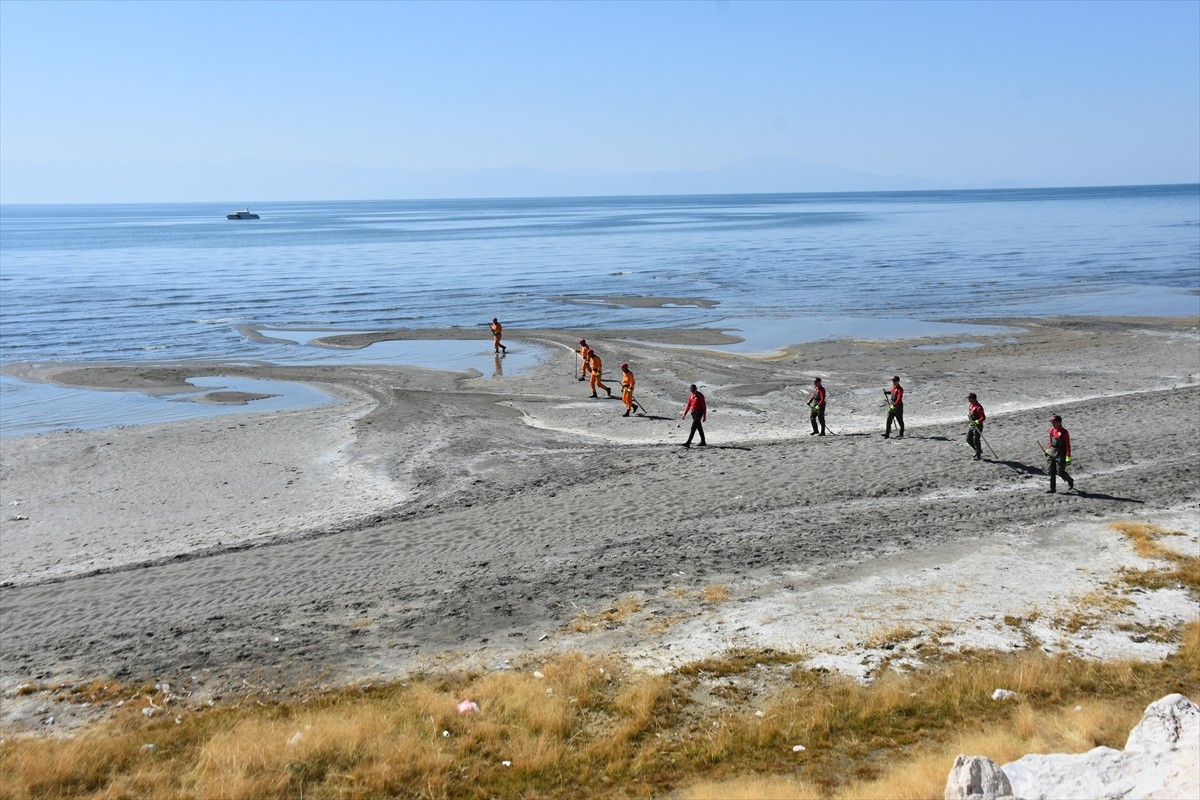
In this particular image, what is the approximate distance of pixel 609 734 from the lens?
10.3 m

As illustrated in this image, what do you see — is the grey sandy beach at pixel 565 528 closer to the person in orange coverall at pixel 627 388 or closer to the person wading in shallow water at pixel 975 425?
the person wading in shallow water at pixel 975 425

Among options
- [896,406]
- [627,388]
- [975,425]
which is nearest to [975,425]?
[975,425]

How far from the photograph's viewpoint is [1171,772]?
6.98m

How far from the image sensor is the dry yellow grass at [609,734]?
9.32 metres

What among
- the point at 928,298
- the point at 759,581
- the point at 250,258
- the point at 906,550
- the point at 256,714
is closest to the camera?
the point at 256,714

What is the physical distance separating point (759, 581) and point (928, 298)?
144 ft

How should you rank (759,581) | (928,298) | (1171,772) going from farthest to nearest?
(928,298), (759,581), (1171,772)

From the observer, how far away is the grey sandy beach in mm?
13266

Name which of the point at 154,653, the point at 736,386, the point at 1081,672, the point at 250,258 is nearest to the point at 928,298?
the point at 736,386

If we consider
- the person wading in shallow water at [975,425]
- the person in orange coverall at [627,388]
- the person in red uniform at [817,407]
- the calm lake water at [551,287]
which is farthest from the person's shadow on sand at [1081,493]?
the calm lake water at [551,287]

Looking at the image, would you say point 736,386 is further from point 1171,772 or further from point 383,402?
point 1171,772

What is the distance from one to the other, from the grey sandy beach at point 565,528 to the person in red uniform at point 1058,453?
0.34 metres

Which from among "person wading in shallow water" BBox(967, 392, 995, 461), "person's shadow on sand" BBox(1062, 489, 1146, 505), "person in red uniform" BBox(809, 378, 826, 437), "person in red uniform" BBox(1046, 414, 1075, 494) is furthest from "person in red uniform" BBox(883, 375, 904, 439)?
"person's shadow on sand" BBox(1062, 489, 1146, 505)

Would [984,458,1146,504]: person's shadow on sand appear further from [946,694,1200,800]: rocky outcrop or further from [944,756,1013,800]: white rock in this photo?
[944,756,1013,800]: white rock
